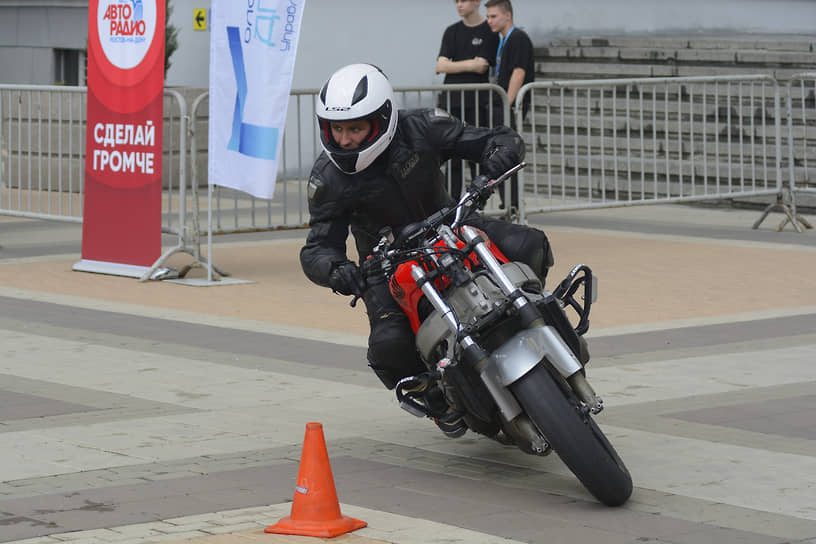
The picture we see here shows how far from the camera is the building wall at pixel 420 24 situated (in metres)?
19.3

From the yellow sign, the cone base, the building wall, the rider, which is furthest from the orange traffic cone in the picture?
the yellow sign

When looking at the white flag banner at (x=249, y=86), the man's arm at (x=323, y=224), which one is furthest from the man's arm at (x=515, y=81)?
the man's arm at (x=323, y=224)

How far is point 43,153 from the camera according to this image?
1412 centimetres

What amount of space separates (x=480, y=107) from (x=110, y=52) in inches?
145

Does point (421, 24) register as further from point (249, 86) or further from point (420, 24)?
point (249, 86)

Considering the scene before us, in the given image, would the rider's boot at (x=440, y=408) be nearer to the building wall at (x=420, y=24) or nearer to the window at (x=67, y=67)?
the building wall at (x=420, y=24)

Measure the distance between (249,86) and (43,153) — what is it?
3.73 meters

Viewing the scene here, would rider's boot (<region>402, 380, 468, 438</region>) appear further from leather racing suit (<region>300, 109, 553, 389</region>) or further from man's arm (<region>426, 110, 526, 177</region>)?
man's arm (<region>426, 110, 526, 177</region>)

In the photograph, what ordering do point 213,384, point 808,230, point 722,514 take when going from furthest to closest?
point 808,230 → point 213,384 → point 722,514

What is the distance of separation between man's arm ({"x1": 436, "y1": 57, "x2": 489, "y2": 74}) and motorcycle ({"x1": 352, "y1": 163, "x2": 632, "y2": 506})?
8472mm

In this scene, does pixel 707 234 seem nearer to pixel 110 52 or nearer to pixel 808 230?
pixel 808 230

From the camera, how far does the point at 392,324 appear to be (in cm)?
608

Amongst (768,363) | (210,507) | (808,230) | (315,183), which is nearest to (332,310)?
(768,363)

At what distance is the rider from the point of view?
6.01m
